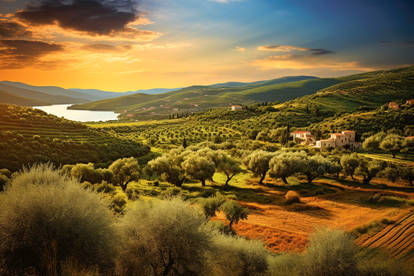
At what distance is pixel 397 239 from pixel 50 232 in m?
26.3

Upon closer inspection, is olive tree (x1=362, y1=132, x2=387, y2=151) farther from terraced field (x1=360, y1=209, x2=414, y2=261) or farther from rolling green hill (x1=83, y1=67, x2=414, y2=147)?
terraced field (x1=360, y1=209, x2=414, y2=261)

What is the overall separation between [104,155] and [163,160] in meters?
24.7

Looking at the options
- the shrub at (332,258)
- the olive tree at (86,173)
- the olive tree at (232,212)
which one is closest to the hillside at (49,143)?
the olive tree at (86,173)

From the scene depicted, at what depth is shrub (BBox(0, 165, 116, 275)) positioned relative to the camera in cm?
815

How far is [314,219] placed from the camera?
26.6m

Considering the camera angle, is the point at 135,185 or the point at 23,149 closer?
the point at 135,185

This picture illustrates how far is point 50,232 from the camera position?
27.7 ft

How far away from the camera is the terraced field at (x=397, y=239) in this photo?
1759 centimetres

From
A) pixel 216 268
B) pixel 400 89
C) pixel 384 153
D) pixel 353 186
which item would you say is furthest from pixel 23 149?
pixel 400 89

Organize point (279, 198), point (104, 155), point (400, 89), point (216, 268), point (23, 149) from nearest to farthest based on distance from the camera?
1. point (216, 268)
2. point (279, 198)
3. point (23, 149)
4. point (104, 155)
5. point (400, 89)

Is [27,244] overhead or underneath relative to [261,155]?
overhead

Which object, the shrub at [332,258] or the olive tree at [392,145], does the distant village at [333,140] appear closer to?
the olive tree at [392,145]

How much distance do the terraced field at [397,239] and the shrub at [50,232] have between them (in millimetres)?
20771

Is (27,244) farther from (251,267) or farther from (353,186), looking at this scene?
(353,186)
